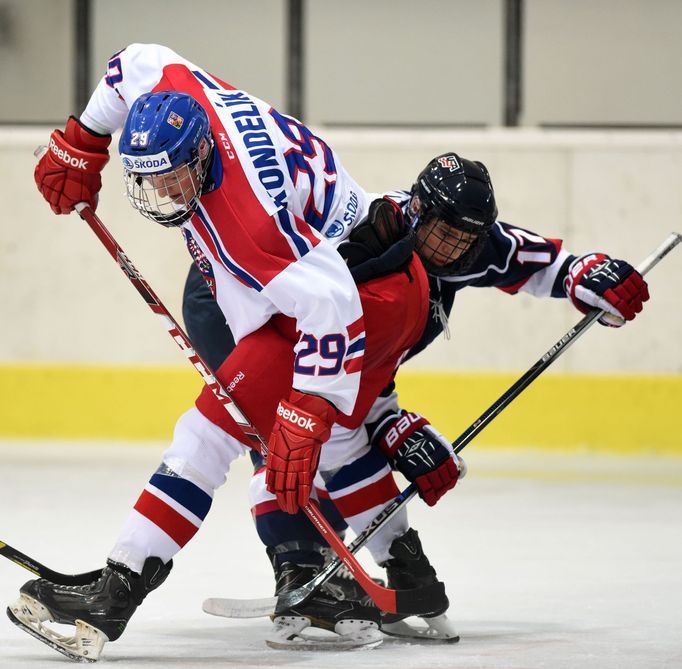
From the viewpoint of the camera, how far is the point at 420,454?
2648mm

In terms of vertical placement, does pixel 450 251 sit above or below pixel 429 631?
above

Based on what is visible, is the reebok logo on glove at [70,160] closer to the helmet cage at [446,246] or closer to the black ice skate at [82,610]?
the helmet cage at [446,246]

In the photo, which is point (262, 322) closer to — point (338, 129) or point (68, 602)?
point (68, 602)

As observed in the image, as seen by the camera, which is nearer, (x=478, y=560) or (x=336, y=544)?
(x=336, y=544)

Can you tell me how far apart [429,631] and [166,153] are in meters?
1.05

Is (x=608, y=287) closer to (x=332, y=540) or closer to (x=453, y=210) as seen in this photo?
(x=453, y=210)

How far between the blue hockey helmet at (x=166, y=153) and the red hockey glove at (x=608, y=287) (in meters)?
0.93

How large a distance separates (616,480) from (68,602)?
2.91 meters

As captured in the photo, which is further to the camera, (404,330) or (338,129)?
(338,129)

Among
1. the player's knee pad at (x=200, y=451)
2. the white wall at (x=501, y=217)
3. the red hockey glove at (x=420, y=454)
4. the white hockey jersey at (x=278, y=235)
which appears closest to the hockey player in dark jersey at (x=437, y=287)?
the red hockey glove at (x=420, y=454)

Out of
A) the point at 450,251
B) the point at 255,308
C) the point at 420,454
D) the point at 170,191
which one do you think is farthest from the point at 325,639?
the point at 170,191

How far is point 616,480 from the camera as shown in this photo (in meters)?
4.90

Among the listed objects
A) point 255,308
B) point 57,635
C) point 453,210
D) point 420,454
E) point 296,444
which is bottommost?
point 57,635

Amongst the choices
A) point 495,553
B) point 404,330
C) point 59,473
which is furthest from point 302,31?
point 404,330
